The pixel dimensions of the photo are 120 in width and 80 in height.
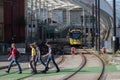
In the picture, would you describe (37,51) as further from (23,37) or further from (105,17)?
(105,17)

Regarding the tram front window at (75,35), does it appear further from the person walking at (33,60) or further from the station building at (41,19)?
the person walking at (33,60)

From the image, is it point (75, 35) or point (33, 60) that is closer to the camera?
point (33, 60)

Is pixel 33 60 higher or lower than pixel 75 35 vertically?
higher

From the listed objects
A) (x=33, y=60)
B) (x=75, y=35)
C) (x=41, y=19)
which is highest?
(x=41, y=19)

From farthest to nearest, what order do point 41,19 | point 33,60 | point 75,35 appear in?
1. point 41,19
2. point 75,35
3. point 33,60

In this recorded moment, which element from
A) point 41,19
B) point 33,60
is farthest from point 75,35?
point 33,60

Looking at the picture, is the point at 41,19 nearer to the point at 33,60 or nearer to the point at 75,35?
the point at 75,35

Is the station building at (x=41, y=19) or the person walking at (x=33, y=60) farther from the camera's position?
the station building at (x=41, y=19)

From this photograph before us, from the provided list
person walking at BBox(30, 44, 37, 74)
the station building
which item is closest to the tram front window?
the station building

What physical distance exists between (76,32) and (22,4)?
14384 millimetres

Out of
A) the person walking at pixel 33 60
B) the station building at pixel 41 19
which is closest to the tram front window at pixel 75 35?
the station building at pixel 41 19

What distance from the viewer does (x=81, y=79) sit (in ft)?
72.5

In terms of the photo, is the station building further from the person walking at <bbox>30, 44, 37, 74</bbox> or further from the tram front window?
the person walking at <bbox>30, 44, 37, 74</bbox>

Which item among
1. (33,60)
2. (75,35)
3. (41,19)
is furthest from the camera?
(41,19)
